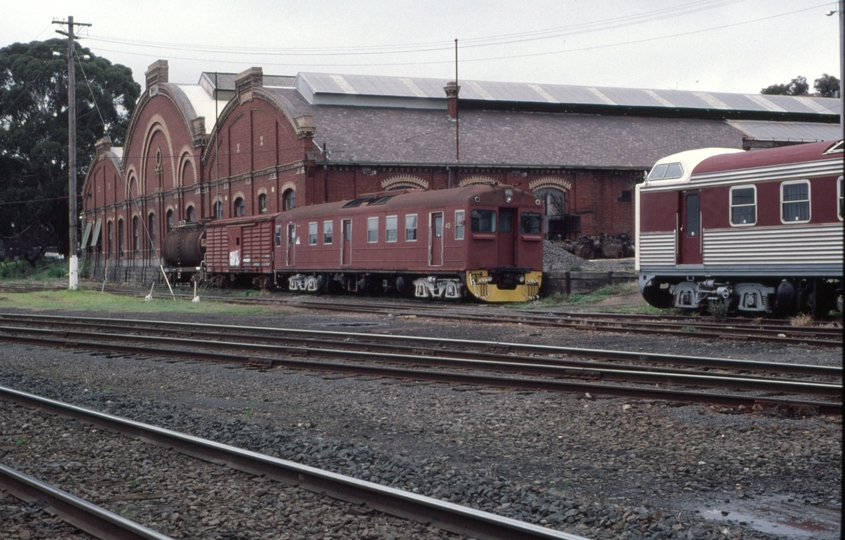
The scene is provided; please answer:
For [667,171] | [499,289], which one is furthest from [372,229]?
[667,171]

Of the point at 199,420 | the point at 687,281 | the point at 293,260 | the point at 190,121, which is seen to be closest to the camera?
the point at 199,420

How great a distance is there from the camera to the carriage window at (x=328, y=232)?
31.2 metres

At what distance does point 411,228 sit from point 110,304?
33.1 feet

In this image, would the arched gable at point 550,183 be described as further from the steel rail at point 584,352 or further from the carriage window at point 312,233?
the steel rail at point 584,352

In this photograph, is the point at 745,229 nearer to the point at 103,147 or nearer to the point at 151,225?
Answer: the point at 151,225

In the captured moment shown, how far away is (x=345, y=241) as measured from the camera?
30484 millimetres

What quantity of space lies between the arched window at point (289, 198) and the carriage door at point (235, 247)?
3.33m

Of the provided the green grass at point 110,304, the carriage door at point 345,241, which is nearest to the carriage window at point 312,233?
the carriage door at point 345,241

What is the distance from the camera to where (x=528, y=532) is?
482 cm

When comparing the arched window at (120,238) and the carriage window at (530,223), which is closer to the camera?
the carriage window at (530,223)

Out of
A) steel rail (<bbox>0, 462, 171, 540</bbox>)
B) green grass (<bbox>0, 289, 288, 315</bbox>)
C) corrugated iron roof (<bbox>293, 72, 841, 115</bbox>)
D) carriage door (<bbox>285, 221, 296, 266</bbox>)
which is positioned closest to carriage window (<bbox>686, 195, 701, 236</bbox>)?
green grass (<bbox>0, 289, 288, 315</bbox>)

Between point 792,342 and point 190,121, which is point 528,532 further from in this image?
point 190,121

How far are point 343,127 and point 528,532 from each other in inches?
1517

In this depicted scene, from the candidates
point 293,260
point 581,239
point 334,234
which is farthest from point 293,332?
point 581,239
